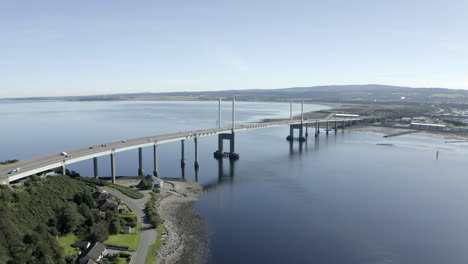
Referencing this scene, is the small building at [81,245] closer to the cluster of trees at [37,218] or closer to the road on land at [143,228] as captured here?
the cluster of trees at [37,218]

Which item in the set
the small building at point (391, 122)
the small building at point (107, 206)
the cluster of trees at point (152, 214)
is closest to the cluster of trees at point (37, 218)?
the small building at point (107, 206)

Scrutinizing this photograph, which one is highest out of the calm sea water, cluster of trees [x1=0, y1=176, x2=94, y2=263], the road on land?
cluster of trees [x1=0, y1=176, x2=94, y2=263]

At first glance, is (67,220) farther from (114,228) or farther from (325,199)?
(325,199)

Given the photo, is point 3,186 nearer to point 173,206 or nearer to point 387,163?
point 173,206

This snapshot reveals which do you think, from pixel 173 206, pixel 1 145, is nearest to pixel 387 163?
pixel 173 206

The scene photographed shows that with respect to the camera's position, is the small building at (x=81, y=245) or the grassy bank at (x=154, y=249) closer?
the small building at (x=81, y=245)

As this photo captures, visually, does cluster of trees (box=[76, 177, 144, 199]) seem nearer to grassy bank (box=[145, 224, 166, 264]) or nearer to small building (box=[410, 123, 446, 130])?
grassy bank (box=[145, 224, 166, 264])

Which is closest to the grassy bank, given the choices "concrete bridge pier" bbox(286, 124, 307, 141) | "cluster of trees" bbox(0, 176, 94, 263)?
"cluster of trees" bbox(0, 176, 94, 263)
